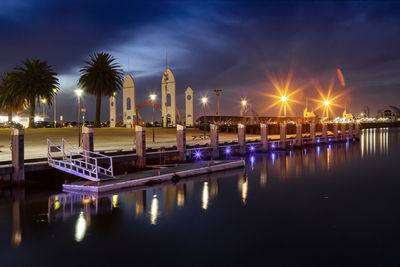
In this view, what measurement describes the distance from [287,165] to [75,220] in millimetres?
26554

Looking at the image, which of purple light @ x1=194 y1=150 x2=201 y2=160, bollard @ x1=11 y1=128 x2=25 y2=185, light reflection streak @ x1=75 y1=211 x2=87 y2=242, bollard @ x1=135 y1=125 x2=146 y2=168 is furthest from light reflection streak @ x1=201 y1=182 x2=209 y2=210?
bollard @ x1=11 y1=128 x2=25 y2=185

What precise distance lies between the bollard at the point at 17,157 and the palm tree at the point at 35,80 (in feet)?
144

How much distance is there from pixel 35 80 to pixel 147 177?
1852 inches

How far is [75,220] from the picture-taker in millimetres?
16984

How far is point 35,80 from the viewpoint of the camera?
62.2m

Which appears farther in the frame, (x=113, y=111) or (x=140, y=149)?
(x=113, y=111)

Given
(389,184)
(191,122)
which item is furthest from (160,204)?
(191,122)

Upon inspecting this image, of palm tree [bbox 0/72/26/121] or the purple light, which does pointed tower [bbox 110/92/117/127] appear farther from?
the purple light

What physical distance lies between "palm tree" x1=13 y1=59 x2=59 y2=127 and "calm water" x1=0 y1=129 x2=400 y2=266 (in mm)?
45247

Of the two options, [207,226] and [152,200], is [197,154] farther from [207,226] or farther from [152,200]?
[207,226]

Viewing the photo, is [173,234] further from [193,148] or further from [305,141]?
[305,141]

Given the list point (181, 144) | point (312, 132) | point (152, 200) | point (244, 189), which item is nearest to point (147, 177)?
point (152, 200)

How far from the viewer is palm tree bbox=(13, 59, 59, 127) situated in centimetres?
6147

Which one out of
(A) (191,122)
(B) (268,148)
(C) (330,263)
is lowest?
(C) (330,263)
